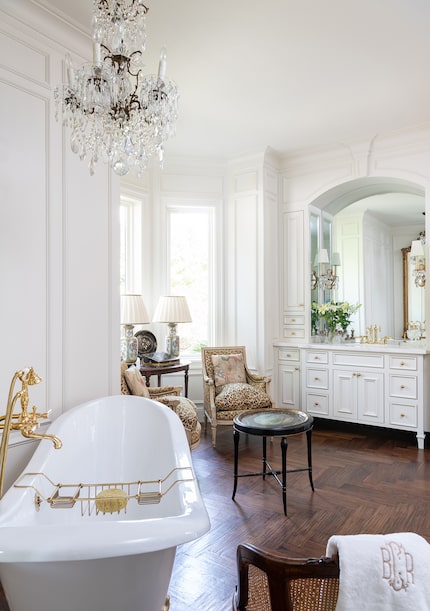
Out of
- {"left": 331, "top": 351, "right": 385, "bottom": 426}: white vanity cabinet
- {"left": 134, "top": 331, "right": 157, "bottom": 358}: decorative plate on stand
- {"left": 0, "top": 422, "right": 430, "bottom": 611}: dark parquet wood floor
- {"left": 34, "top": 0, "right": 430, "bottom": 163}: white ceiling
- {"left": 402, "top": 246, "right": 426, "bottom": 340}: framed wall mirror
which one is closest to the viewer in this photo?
{"left": 0, "top": 422, "right": 430, "bottom": 611}: dark parquet wood floor

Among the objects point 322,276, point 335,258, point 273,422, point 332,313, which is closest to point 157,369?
point 273,422

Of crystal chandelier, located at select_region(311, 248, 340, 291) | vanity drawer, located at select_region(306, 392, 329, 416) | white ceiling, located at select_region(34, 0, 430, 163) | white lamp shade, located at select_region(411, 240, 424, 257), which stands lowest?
vanity drawer, located at select_region(306, 392, 329, 416)

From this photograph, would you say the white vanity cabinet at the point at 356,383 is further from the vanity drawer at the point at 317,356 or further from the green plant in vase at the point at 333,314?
the green plant in vase at the point at 333,314

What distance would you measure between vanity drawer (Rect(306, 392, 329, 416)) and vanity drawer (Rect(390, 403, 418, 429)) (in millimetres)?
709

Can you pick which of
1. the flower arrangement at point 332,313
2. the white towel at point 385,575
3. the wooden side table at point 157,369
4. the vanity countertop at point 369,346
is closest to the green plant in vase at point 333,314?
the flower arrangement at point 332,313

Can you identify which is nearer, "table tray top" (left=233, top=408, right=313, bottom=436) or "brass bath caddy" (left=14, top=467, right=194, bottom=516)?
"brass bath caddy" (left=14, top=467, right=194, bottom=516)

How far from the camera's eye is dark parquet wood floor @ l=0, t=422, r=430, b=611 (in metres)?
2.18

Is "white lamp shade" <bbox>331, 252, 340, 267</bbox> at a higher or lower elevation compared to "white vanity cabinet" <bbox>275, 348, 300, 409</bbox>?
higher

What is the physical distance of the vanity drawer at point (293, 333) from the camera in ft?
16.8

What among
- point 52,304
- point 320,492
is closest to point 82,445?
point 52,304

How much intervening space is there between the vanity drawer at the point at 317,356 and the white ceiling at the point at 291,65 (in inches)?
91.8

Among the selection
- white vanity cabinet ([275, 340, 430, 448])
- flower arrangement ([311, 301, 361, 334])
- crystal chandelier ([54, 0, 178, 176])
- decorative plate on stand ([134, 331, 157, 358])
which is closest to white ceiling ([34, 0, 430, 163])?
crystal chandelier ([54, 0, 178, 176])

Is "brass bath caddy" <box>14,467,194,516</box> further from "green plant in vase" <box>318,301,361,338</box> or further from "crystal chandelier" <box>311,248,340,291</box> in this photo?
"crystal chandelier" <box>311,248,340,291</box>

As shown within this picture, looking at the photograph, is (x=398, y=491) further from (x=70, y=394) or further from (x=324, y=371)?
(x=70, y=394)
